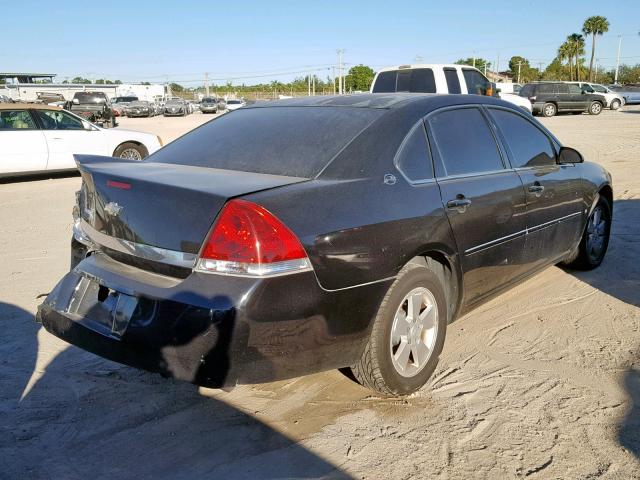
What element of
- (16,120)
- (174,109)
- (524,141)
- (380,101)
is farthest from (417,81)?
(174,109)

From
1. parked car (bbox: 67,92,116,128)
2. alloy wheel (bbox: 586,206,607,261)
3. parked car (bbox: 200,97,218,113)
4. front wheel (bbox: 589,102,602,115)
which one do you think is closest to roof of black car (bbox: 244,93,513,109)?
alloy wheel (bbox: 586,206,607,261)

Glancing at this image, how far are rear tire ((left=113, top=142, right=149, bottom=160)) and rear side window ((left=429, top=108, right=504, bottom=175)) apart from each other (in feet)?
30.5

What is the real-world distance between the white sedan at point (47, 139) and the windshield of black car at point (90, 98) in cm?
1810

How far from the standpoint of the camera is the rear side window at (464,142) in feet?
11.7

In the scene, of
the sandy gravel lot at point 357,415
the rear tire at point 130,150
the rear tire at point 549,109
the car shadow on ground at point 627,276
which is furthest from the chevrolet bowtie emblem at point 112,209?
the rear tire at point 549,109

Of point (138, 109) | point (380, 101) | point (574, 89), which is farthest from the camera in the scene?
point (138, 109)

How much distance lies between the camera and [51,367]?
11.6 ft

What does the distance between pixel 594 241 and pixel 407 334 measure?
10.3 feet

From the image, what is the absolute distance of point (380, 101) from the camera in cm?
363

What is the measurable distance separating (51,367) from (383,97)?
271 centimetres

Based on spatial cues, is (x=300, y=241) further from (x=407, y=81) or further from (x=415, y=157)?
(x=407, y=81)

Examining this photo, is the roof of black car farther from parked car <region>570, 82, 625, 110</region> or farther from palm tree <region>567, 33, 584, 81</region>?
palm tree <region>567, 33, 584, 81</region>

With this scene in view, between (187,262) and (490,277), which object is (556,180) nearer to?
(490,277)

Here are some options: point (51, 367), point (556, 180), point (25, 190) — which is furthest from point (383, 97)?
point (25, 190)
